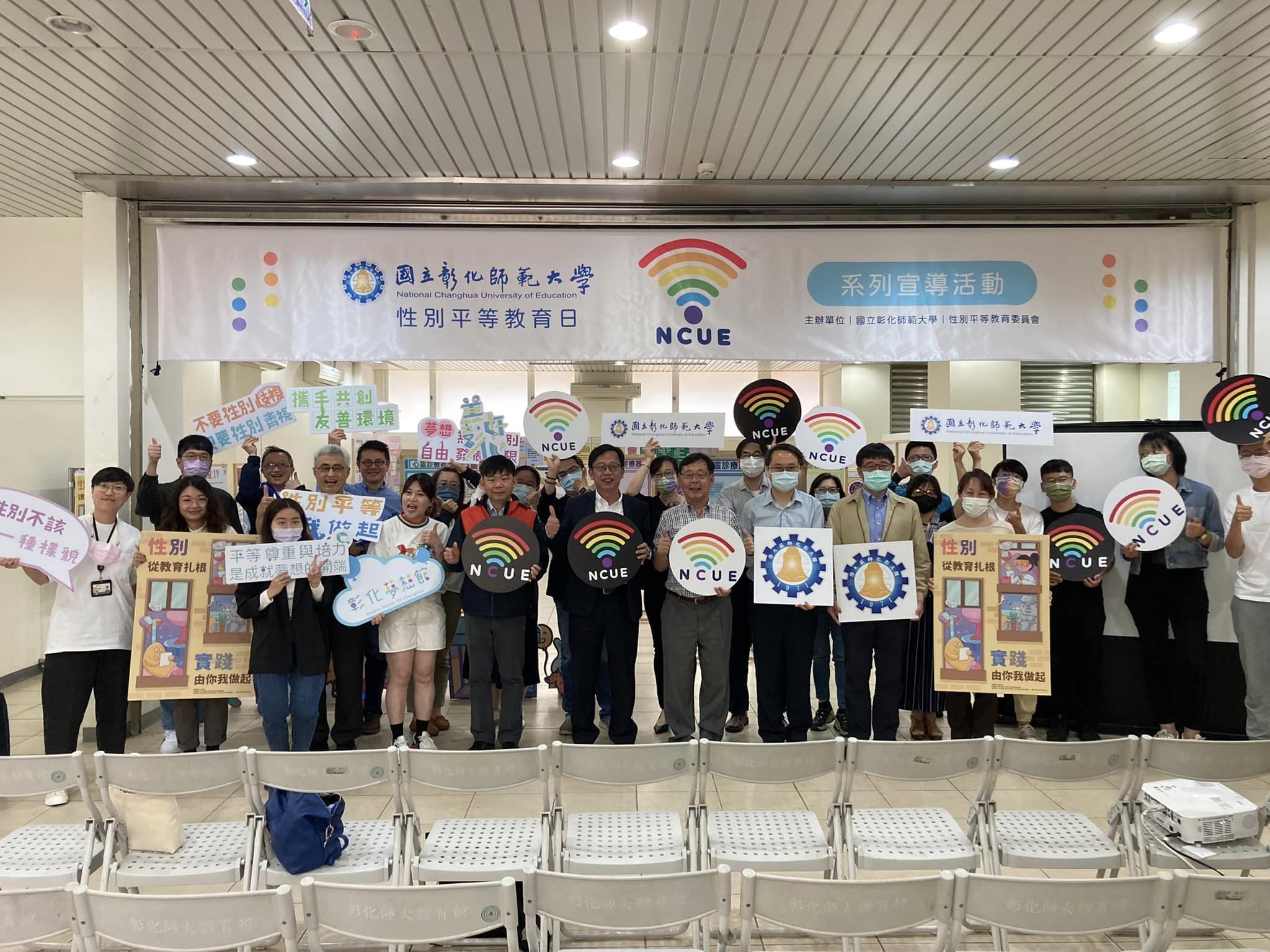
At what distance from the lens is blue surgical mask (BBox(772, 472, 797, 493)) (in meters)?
4.62

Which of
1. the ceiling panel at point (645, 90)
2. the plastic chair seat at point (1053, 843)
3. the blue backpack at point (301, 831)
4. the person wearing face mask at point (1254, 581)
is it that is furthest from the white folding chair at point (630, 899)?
the person wearing face mask at point (1254, 581)

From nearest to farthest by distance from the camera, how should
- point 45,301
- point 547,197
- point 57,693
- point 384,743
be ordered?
point 57,693, point 384,743, point 547,197, point 45,301

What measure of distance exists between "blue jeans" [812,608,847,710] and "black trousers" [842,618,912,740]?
2.11 feet

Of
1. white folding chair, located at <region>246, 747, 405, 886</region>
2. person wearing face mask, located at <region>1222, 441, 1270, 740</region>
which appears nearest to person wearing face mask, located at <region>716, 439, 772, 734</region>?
white folding chair, located at <region>246, 747, 405, 886</region>

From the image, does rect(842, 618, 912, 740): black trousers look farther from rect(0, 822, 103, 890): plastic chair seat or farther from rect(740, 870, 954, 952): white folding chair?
rect(0, 822, 103, 890): plastic chair seat

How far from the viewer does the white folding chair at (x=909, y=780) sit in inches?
110

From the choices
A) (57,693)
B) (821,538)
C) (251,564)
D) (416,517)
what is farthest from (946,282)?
(57,693)

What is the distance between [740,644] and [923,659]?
1107 mm

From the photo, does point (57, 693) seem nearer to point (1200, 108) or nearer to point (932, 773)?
point (932, 773)

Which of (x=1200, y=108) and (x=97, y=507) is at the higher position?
(x=1200, y=108)

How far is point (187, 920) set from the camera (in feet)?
6.54

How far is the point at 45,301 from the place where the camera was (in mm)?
6453

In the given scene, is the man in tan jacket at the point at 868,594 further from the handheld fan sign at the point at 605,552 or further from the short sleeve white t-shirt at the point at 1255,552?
the short sleeve white t-shirt at the point at 1255,552

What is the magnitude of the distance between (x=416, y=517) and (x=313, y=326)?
1.72 meters
